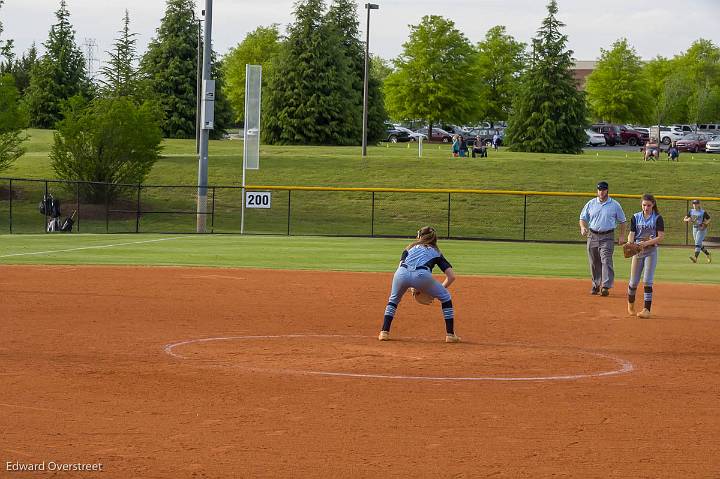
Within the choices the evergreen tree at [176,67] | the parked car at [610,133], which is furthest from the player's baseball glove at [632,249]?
the parked car at [610,133]

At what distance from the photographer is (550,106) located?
228ft

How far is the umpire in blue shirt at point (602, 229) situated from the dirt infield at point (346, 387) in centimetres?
113

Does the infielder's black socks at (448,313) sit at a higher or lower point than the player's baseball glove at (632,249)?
lower

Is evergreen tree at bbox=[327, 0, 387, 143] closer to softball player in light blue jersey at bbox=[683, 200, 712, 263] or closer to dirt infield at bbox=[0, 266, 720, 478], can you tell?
softball player in light blue jersey at bbox=[683, 200, 712, 263]

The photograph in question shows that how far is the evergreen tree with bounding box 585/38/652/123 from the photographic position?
89750 mm

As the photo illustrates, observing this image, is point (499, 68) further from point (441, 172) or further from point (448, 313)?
point (448, 313)

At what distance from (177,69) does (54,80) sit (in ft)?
42.2

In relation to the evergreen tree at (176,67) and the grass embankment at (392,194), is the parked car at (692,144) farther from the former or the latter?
the evergreen tree at (176,67)

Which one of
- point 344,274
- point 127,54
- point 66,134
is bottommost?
point 344,274

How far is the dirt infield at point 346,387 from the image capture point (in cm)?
816

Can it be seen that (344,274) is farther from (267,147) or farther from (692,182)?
(267,147)

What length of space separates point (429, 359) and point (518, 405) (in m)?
2.82

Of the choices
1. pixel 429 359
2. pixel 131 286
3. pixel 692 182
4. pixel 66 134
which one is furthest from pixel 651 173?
pixel 429 359

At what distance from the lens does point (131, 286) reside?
20.8 meters
